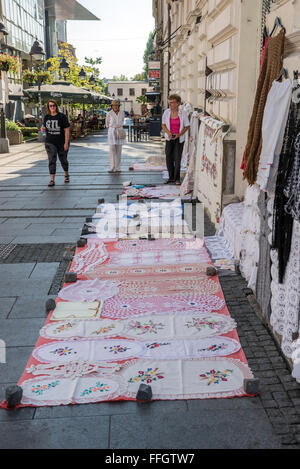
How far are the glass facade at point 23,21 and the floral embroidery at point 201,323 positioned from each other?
3836 centimetres

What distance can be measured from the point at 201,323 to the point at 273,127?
64.8 inches

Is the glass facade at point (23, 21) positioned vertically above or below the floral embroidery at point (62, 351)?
above

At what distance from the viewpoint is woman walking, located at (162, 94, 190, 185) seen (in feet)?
35.3

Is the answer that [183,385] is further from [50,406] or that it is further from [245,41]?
[245,41]

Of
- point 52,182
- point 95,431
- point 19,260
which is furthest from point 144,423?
point 52,182

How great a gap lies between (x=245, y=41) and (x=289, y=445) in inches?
195

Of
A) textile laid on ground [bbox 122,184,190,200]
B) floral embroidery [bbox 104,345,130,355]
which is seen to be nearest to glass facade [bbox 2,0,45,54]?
textile laid on ground [bbox 122,184,190,200]

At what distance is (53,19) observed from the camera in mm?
61219

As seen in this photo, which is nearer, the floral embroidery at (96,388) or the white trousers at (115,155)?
the floral embroidery at (96,388)

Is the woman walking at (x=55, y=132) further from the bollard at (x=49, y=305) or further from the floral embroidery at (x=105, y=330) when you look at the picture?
the floral embroidery at (x=105, y=330)

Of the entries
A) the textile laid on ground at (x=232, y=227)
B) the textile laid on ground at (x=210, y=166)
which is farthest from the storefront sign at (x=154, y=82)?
the textile laid on ground at (x=232, y=227)

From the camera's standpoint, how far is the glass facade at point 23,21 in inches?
1546

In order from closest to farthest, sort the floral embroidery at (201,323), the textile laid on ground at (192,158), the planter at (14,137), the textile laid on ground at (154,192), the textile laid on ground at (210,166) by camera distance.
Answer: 1. the floral embroidery at (201,323)
2. the textile laid on ground at (210,166)
3. the textile laid on ground at (192,158)
4. the textile laid on ground at (154,192)
5. the planter at (14,137)

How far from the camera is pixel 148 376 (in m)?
3.39
